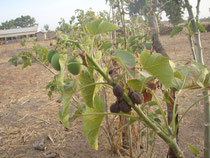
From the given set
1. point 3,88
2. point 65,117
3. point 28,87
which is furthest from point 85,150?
point 3,88

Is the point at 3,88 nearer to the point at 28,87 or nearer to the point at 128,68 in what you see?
the point at 28,87

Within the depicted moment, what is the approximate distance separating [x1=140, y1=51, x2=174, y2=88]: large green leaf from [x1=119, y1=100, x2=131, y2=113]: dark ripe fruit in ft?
0.42

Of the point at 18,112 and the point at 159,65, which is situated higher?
the point at 159,65

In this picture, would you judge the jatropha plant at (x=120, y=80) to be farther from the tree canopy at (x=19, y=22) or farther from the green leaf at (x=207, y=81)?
the tree canopy at (x=19, y=22)

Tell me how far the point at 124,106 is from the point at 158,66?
0.17 meters

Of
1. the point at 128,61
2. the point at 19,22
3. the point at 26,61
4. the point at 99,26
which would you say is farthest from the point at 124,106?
the point at 19,22

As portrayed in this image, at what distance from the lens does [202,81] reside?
776mm

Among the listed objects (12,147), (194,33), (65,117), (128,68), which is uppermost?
(194,33)

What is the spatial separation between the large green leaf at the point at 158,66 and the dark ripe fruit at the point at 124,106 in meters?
0.13

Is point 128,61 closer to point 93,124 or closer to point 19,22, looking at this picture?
point 93,124

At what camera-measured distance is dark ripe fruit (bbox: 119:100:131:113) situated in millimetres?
584

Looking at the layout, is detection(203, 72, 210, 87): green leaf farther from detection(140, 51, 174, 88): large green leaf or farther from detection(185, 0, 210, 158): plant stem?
detection(185, 0, 210, 158): plant stem

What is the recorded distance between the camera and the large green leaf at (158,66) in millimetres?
563

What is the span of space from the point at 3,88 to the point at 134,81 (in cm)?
442
